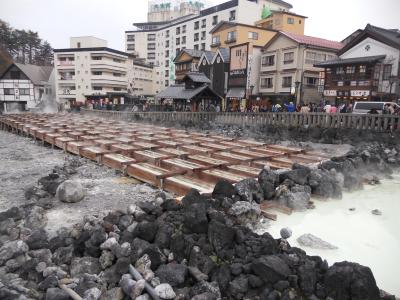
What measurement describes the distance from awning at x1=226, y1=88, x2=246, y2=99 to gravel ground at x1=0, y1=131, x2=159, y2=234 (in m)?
25.3

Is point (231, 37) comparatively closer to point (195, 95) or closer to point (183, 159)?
point (195, 95)

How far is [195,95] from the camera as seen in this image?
2814 cm

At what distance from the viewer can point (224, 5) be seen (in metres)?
51.7

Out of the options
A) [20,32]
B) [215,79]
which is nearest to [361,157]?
[215,79]

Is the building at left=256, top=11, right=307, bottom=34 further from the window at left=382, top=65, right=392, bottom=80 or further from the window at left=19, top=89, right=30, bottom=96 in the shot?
the window at left=19, top=89, right=30, bottom=96

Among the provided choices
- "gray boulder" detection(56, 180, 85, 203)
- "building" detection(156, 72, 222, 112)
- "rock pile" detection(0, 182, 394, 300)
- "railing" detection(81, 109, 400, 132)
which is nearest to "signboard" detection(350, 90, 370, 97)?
"railing" detection(81, 109, 400, 132)

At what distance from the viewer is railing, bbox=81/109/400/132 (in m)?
16.1

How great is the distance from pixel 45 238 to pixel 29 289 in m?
1.09

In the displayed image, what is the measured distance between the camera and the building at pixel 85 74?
53406 mm

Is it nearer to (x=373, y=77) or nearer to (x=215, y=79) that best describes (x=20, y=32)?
(x=215, y=79)

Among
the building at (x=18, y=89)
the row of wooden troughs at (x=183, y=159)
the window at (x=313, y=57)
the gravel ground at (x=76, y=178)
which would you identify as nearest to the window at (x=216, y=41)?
the window at (x=313, y=57)

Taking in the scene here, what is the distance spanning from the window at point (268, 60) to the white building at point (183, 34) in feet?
57.2

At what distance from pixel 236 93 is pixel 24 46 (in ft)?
157

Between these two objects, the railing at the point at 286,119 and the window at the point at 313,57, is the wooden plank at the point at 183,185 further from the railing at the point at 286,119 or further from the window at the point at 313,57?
the window at the point at 313,57
